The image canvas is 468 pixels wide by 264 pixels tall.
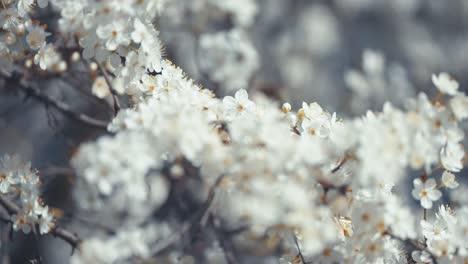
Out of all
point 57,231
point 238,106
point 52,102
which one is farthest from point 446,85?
point 52,102

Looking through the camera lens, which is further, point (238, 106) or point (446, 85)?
point (238, 106)

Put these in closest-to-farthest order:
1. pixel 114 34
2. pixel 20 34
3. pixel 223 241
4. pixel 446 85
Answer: pixel 446 85
pixel 114 34
pixel 20 34
pixel 223 241

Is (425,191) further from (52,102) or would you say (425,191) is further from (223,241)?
(52,102)

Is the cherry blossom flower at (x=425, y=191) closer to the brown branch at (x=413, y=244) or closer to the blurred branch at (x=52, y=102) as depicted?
the brown branch at (x=413, y=244)

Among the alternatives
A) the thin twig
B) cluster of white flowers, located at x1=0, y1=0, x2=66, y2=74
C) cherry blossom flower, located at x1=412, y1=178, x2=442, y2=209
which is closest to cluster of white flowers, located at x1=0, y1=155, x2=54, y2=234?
cluster of white flowers, located at x1=0, y1=0, x2=66, y2=74

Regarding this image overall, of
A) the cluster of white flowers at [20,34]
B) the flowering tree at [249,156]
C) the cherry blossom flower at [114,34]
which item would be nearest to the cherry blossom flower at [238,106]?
the flowering tree at [249,156]

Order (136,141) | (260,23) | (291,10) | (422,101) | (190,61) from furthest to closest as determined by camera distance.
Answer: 1. (291,10)
2. (260,23)
3. (190,61)
4. (422,101)
5. (136,141)

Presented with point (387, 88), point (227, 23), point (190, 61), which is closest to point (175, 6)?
point (227, 23)

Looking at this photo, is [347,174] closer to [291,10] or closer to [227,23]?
[227,23]
